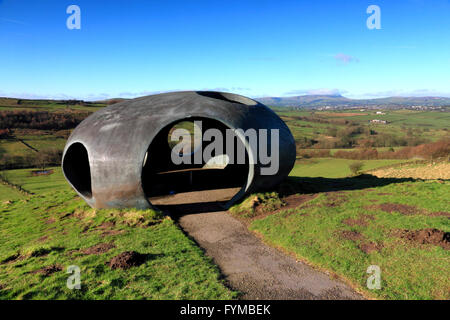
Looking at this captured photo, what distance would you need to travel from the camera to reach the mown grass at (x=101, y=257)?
307 inches

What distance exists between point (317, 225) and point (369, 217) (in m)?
2.83

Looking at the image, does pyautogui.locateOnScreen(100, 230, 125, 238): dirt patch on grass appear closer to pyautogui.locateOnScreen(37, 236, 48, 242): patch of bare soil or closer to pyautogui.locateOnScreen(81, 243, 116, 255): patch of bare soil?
pyautogui.locateOnScreen(81, 243, 116, 255): patch of bare soil

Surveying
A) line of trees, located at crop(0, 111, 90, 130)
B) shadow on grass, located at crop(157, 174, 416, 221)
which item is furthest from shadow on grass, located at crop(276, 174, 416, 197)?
line of trees, located at crop(0, 111, 90, 130)

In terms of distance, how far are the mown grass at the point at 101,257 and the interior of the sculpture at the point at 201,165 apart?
210 inches

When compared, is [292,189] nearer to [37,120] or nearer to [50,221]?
[50,221]

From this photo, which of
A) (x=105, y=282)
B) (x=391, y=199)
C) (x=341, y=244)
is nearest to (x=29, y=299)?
(x=105, y=282)

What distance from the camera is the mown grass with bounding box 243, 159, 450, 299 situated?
799cm

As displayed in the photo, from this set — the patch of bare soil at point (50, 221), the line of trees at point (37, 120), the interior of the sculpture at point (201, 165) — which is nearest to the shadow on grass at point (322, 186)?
the interior of the sculpture at point (201, 165)

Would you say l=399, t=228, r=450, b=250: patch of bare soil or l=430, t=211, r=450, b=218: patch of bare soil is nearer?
l=399, t=228, r=450, b=250: patch of bare soil

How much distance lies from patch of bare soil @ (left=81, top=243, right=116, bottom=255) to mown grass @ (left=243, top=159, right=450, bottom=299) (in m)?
6.26

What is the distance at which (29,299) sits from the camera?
7488 millimetres

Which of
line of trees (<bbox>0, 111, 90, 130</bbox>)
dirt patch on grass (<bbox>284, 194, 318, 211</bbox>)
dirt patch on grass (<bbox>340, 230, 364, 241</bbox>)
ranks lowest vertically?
dirt patch on grass (<bbox>340, 230, 364, 241</bbox>)

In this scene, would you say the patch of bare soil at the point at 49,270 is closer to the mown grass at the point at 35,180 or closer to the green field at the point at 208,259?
the green field at the point at 208,259
